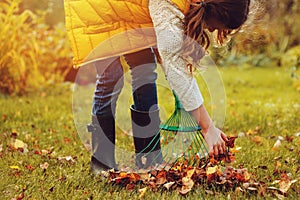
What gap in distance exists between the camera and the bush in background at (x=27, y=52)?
13.3 feet

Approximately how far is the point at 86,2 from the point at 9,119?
1581 mm

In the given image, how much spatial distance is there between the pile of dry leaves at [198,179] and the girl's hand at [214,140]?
0.11 m

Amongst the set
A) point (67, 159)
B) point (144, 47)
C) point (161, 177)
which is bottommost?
point (67, 159)

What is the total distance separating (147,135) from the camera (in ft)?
7.36

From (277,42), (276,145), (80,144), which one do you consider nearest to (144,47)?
(80,144)

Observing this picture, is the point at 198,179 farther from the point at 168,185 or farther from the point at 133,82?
the point at 133,82

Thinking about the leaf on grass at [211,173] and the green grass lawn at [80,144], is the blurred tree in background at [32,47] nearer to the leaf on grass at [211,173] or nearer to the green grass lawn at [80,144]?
the green grass lawn at [80,144]

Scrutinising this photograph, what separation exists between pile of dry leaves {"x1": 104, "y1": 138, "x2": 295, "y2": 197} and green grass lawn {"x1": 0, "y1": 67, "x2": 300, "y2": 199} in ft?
0.10

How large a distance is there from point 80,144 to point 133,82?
2.59ft

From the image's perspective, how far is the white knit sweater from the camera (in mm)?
1758

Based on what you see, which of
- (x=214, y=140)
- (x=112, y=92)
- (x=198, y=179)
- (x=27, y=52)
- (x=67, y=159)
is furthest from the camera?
(x=27, y=52)

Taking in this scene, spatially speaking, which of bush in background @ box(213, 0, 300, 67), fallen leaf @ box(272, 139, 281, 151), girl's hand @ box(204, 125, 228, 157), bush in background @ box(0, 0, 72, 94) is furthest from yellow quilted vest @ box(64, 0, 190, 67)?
bush in background @ box(213, 0, 300, 67)

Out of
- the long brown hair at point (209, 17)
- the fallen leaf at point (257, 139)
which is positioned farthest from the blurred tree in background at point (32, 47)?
the long brown hair at point (209, 17)

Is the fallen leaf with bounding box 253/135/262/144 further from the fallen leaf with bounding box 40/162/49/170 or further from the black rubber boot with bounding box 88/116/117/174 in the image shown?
the fallen leaf with bounding box 40/162/49/170
